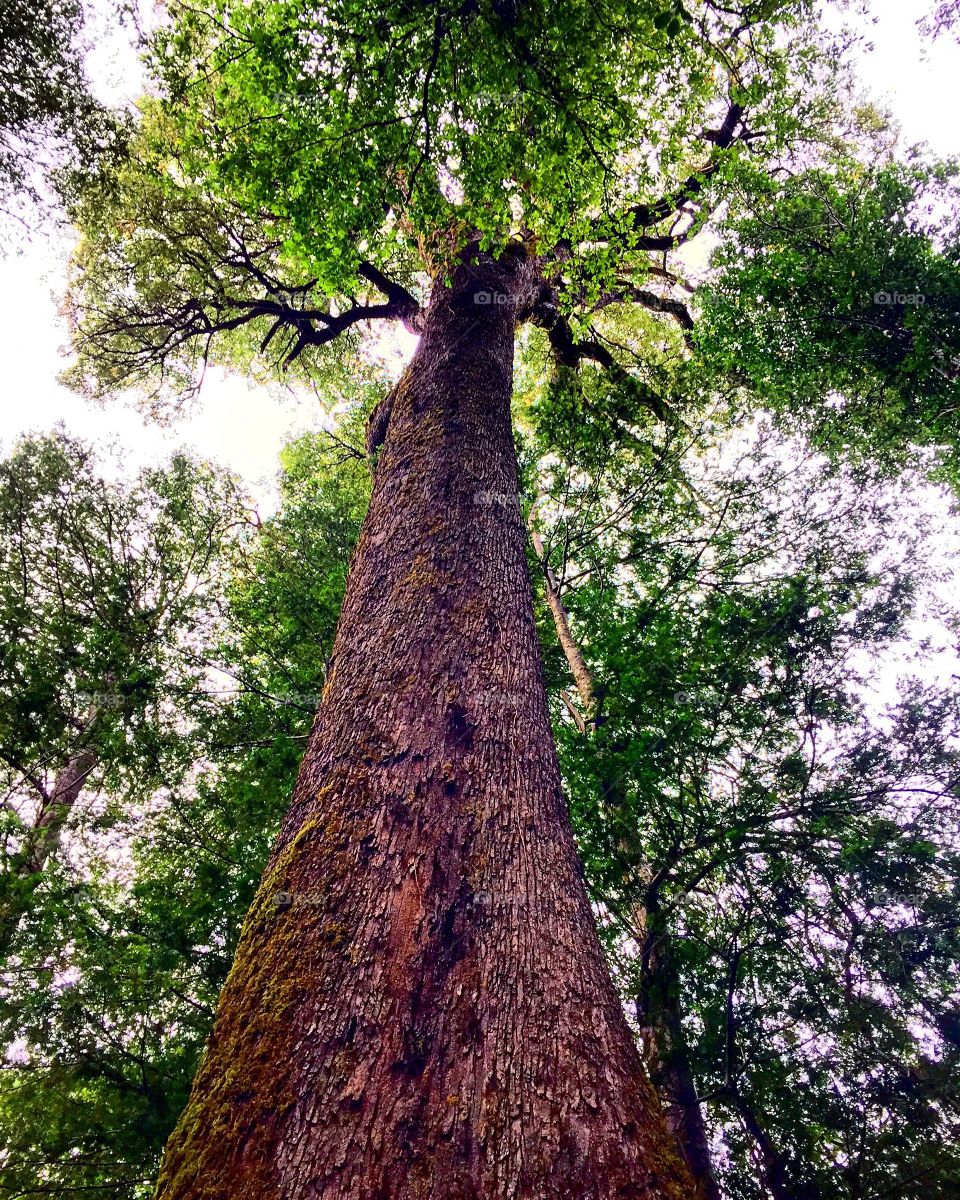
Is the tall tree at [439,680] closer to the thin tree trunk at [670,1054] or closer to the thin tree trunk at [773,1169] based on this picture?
the thin tree trunk at [670,1054]

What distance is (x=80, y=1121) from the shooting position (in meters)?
4.41

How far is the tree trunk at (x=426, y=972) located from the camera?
1.21 m

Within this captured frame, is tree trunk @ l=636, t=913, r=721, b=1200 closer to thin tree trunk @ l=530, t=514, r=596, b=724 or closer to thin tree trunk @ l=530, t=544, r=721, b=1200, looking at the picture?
thin tree trunk @ l=530, t=544, r=721, b=1200

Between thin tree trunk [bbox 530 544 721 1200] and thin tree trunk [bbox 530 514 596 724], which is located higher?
thin tree trunk [bbox 530 514 596 724]

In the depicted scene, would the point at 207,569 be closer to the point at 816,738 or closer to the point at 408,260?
the point at 408,260

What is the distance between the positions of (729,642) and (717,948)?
2.39 m

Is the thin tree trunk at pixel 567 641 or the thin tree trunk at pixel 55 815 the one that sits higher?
the thin tree trunk at pixel 567 641

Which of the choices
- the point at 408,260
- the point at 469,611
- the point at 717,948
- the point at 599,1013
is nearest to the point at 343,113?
the point at 469,611

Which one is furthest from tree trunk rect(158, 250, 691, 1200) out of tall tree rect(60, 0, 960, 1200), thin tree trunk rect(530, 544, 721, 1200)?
thin tree trunk rect(530, 544, 721, 1200)

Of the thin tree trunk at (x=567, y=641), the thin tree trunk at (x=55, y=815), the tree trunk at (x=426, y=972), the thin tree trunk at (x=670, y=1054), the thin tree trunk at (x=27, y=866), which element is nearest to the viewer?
the tree trunk at (x=426, y=972)

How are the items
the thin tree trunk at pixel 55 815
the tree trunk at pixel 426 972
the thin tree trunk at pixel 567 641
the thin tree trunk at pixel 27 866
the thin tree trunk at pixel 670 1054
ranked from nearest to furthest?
the tree trunk at pixel 426 972, the thin tree trunk at pixel 670 1054, the thin tree trunk at pixel 27 866, the thin tree trunk at pixel 55 815, the thin tree trunk at pixel 567 641

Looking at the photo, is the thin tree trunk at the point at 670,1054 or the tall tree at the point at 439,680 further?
the thin tree trunk at the point at 670,1054

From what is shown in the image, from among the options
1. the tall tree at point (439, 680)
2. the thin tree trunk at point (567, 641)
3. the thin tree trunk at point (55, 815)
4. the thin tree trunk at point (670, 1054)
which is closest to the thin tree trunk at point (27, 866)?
the thin tree trunk at point (55, 815)

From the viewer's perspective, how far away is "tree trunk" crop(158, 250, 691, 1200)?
1212 millimetres
